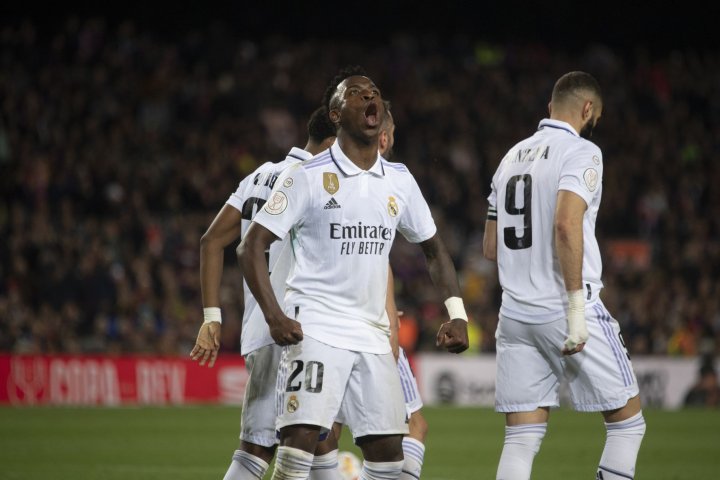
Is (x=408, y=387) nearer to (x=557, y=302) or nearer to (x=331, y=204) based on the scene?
(x=557, y=302)

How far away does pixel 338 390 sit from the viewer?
5.53m

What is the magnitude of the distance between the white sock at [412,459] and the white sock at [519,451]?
87 cm

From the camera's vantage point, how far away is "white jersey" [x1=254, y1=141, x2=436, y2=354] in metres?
5.58

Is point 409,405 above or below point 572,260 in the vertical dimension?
below

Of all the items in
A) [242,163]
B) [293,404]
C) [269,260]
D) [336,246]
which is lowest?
[293,404]

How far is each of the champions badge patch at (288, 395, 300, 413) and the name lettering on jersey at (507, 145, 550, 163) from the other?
195cm

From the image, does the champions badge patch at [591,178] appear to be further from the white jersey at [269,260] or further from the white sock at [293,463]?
the white sock at [293,463]

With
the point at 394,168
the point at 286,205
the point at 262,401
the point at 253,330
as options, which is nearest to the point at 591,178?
the point at 394,168

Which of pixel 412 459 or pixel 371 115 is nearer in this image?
pixel 371 115

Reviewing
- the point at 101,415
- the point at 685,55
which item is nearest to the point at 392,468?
the point at 101,415

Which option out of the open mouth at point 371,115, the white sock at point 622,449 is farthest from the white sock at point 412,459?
the open mouth at point 371,115

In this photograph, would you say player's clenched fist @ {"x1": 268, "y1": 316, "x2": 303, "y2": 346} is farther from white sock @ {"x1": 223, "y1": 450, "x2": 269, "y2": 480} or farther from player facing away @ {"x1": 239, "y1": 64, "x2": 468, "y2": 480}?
white sock @ {"x1": 223, "y1": 450, "x2": 269, "y2": 480}

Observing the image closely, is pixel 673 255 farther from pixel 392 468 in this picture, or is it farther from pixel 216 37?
pixel 392 468

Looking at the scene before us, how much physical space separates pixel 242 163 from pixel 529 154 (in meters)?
15.2
